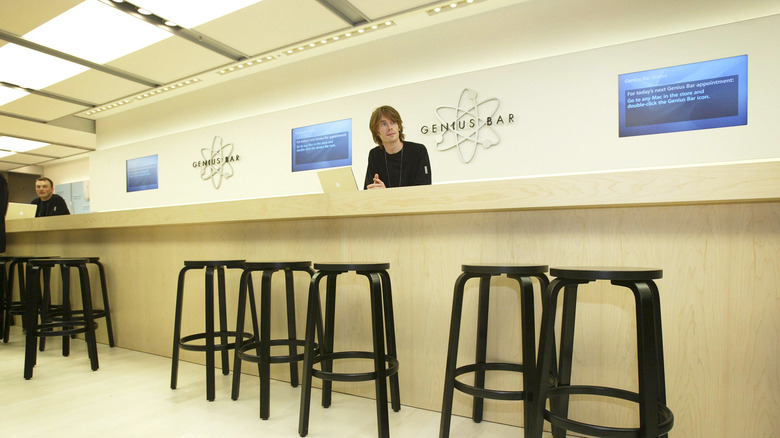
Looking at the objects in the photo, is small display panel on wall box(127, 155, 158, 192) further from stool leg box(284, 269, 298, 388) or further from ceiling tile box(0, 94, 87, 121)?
stool leg box(284, 269, 298, 388)

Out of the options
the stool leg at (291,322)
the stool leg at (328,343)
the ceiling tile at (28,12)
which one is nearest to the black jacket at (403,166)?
the stool leg at (291,322)

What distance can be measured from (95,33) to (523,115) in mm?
4182

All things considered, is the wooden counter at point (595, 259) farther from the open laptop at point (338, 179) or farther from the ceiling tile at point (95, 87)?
the ceiling tile at point (95, 87)

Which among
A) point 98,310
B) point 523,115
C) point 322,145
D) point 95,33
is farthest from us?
point 322,145

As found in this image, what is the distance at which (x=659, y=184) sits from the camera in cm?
142

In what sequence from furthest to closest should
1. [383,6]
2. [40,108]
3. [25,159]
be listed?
[25,159]
[40,108]
[383,6]

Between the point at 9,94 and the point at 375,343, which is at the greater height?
the point at 9,94

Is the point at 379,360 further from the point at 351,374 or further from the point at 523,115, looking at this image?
the point at 523,115

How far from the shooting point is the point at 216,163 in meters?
6.39

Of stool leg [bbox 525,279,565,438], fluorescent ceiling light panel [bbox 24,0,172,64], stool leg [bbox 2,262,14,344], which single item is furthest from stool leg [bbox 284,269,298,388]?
fluorescent ceiling light panel [bbox 24,0,172,64]

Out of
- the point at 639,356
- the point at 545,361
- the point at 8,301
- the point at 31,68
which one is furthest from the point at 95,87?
the point at 639,356

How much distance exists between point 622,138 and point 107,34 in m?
4.87

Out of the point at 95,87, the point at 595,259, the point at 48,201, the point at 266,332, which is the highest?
the point at 95,87

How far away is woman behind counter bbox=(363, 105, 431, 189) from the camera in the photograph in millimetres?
3090
